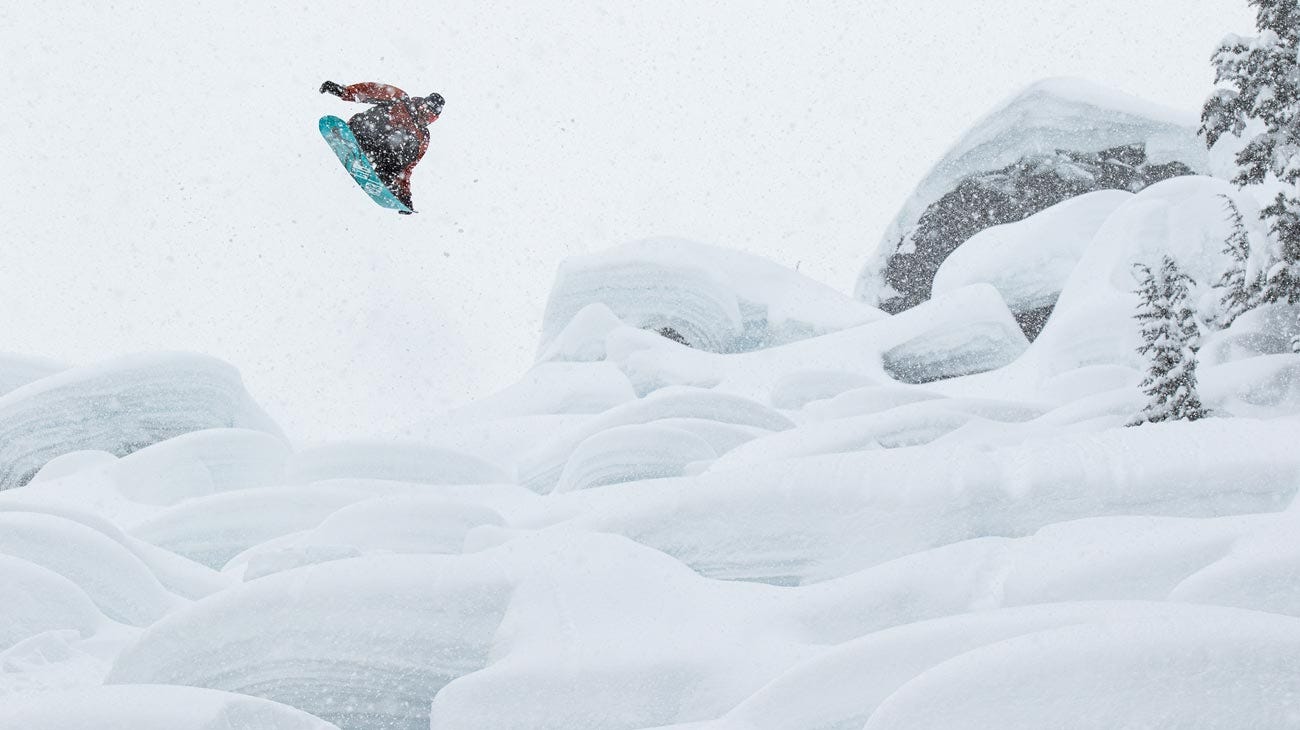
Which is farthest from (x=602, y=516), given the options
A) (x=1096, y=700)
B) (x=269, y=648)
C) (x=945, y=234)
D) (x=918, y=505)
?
(x=945, y=234)

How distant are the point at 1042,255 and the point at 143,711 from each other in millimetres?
21815

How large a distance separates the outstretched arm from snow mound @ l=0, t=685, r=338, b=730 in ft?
25.8

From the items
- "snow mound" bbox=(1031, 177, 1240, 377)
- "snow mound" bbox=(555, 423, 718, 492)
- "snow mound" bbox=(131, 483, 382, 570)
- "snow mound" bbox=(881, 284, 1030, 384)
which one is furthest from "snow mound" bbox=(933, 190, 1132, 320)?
"snow mound" bbox=(131, 483, 382, 570)

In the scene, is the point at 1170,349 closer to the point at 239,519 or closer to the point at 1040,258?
the point at 239,519

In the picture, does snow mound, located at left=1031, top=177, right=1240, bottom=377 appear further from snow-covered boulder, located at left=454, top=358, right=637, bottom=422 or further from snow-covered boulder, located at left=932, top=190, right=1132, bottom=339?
snow-covered boulder, located at left=454, top=358, right=637, bottom=422

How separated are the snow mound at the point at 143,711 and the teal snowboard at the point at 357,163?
312 inches

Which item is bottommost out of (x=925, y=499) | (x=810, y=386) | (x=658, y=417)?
(x=925, y=499)

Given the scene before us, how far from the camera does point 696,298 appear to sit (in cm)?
2198

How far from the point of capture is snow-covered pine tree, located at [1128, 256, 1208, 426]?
960 centimetres

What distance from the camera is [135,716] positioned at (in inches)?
137

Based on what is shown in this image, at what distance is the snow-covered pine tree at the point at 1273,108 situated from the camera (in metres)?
9.87

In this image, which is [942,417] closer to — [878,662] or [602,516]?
[602,516]

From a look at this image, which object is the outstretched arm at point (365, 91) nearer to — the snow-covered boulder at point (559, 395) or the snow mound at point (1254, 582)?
the snow-covered boulder at point (559, 395)

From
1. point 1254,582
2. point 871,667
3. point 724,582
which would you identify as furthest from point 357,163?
point 1254,582
